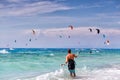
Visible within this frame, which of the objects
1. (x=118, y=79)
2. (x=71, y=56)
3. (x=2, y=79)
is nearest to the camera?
(x=118, y=79)

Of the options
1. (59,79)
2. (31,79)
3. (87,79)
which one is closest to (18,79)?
(31,79)

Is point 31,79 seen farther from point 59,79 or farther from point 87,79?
point 87,79

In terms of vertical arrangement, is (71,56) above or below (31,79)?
above

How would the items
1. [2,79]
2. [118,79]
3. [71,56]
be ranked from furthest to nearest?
[2,79]
[71,56]
[118,79]

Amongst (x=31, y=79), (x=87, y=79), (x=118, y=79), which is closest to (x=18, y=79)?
(x=31, y=79)

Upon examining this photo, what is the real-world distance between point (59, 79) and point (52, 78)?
875mm

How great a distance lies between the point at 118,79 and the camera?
67.3 feet

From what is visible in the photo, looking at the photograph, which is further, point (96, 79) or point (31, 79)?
point (31, 79)

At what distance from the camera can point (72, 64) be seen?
21.9 meters

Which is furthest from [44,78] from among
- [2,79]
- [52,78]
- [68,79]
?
[2,79]

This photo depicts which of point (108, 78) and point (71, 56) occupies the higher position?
point (71, 56)

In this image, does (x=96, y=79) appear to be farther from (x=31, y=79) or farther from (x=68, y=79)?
(x=31, y=79)

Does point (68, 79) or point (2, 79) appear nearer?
point (68, 79)

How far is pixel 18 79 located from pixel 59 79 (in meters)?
3.36
